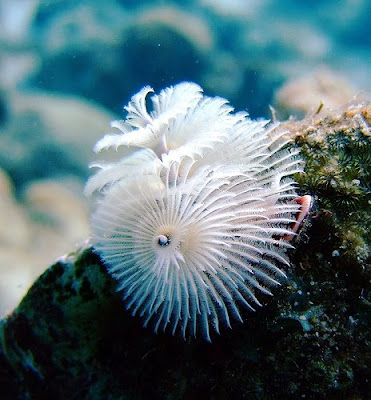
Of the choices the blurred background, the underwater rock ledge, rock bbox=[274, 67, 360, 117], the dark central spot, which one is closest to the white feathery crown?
the dark central spot

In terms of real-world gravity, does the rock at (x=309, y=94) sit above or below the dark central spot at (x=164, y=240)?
A: above

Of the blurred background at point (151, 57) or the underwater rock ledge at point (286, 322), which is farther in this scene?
the blurred background at point (151, 57)

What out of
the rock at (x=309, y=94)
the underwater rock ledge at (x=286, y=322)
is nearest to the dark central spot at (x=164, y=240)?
the underwater rock ledge at (x=286, y=322)

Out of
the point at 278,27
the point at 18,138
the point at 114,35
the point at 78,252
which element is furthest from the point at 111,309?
the point at 278,27

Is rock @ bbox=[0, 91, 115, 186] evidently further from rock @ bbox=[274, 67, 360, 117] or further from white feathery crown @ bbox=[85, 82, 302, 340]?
white feathery crown @ bbox=[85, 82, 302, 340]

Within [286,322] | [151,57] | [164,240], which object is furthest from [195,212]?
[151,57]

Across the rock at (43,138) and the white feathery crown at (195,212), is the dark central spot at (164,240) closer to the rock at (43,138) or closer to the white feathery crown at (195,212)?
the white feathery crown at (195,212)
